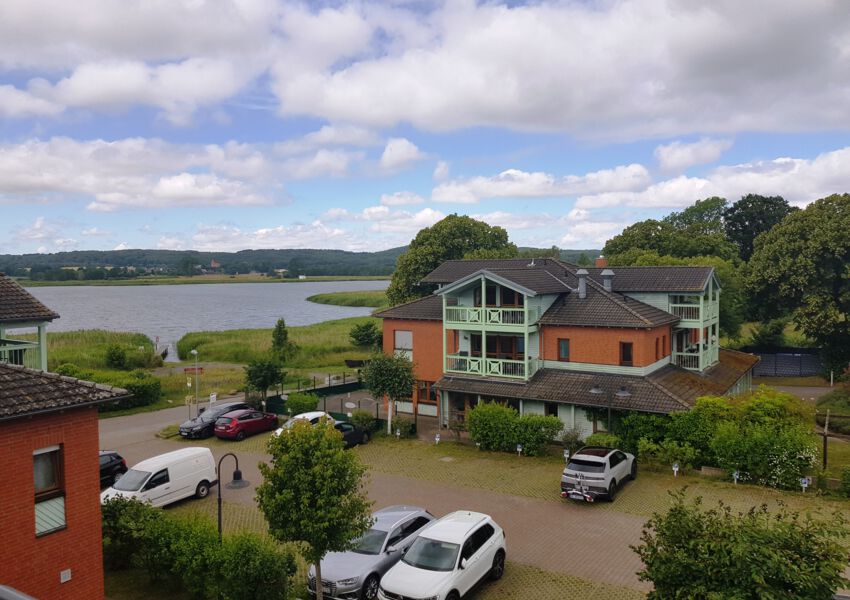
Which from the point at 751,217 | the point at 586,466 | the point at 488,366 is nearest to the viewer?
the point at 586,466

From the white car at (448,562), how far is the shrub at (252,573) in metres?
2.17

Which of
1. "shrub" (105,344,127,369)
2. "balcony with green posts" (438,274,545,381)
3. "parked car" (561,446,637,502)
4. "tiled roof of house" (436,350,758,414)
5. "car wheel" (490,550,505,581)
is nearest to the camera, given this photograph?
"car wheel" (490,550,505,581)

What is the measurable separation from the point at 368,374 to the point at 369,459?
478cm

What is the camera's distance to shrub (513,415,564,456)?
83.3 ft

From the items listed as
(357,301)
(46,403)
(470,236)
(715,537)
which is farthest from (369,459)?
(357,301)

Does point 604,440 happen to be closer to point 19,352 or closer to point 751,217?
point 19,352

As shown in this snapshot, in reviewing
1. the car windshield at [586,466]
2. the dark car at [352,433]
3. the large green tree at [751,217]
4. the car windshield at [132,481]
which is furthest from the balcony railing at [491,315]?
the large green tree at [751,217]

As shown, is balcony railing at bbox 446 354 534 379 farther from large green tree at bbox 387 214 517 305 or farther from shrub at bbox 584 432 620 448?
large green tree at bbox 387 214 517 305

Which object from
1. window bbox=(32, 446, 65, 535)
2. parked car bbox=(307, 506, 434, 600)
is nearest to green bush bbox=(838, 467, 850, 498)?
parked car bbox=(307, 506, 434, 600)

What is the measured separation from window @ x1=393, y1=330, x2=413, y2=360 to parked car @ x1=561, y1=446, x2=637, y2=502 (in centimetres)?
1405

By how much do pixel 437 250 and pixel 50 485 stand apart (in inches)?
1822

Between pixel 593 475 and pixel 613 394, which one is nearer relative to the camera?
pixel 593 475

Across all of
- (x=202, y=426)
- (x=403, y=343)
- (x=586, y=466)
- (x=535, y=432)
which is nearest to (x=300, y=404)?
(x=202, y=426)

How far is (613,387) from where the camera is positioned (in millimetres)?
26156
